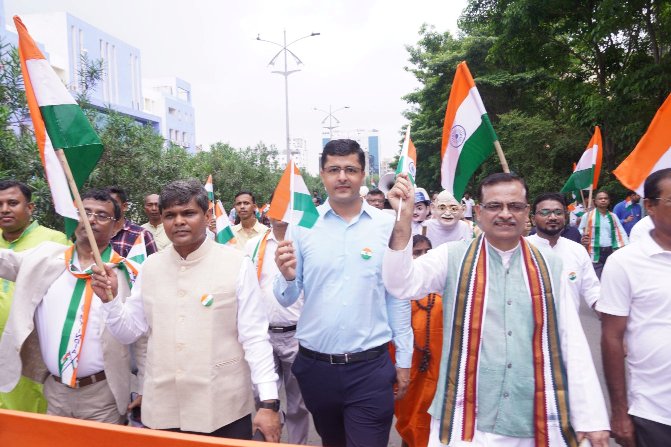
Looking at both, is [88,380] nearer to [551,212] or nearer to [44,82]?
[44,82]

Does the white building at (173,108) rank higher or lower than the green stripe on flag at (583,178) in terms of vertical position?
higher

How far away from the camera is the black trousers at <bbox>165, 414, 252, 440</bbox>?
274cm

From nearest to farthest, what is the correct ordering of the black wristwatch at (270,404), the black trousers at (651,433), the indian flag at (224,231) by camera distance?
the black trousers at (651,433) < the black wristwatch at (270,404) < the indian flag at (224,231)

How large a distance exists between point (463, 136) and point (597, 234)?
5599mm

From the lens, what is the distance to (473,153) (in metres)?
3.35

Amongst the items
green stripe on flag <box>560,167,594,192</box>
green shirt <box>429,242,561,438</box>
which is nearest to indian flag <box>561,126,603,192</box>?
green stripe on flag <box>560,167,594,192</box>

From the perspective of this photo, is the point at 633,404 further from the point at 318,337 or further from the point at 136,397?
the point at 136,397

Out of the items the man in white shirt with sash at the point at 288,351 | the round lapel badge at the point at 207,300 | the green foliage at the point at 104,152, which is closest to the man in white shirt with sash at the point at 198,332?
the round lapel badge at the point at 207,300

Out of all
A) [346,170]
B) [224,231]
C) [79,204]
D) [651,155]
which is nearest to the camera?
[79,204]

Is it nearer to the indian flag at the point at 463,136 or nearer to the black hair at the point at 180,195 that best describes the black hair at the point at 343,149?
the indian flag at the point at 463,136

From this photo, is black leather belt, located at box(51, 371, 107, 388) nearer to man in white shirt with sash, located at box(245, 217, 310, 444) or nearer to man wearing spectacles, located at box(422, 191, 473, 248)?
man in white shirt with sash, located at box(245, 217, 310, 444)

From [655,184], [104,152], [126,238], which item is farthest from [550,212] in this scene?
[104,152]

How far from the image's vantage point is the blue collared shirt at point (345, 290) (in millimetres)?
3070

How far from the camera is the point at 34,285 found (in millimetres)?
3088
